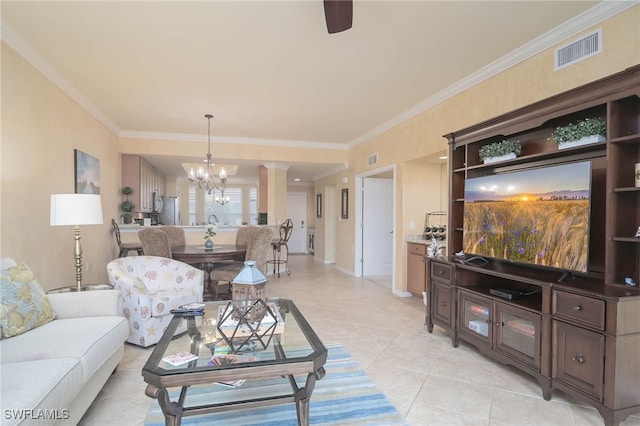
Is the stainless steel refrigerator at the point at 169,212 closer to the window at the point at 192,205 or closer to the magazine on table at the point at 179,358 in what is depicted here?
the window at the point at 192,205

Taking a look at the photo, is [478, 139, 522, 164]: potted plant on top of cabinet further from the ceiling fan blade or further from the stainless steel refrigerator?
the stainless steel refrigerator

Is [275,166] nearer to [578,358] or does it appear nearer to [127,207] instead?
[127,207]

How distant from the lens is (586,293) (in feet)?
6.54

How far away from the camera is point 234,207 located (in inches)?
443

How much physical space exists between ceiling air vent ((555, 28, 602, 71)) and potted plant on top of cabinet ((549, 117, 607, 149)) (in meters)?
0.55

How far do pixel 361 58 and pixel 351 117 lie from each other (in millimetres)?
1912

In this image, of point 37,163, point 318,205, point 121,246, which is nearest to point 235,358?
point 37,163

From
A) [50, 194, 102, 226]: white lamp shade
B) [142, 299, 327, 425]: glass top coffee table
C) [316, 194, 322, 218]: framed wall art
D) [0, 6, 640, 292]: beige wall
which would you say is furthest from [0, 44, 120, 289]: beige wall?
[316, 194, 322, 218]: framed wall art

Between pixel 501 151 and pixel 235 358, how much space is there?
2693mm

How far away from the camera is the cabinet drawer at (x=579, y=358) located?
75.9 inches

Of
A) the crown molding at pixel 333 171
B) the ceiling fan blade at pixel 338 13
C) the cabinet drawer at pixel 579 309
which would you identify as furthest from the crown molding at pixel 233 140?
the cabinet drawer at pixel 579 309

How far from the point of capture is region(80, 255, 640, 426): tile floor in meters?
2.04

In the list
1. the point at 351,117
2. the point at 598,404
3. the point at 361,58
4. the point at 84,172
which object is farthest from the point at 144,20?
the point at 598,404

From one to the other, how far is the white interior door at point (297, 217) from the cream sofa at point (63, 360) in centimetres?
828
